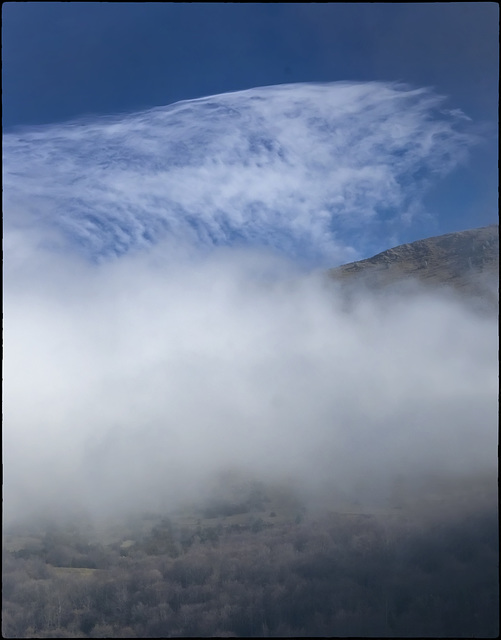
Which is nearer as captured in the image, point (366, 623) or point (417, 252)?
point (366, 623)

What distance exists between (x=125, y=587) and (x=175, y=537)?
Answer: 5.80 ft

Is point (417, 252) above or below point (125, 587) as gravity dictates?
above

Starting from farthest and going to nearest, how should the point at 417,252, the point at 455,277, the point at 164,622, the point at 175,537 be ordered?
the point at 417,252 < the point at 455,277 < the point at 175,537 < the point at 164,622

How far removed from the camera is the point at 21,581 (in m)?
8.41

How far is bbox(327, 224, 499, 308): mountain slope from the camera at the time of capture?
41.0 feet

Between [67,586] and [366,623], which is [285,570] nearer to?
[366,623]

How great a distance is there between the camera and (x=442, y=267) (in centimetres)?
1722

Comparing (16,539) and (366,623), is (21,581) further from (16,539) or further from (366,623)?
(366,623)

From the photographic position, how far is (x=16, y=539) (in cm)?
1049

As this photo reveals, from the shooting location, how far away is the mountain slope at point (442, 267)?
12.5m

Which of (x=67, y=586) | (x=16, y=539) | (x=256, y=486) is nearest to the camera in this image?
(x=67, y=586)

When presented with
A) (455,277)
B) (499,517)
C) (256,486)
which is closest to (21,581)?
(256,486)

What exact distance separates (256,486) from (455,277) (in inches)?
340

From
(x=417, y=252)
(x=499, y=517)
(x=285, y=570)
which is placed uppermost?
(x=417, y=252)
